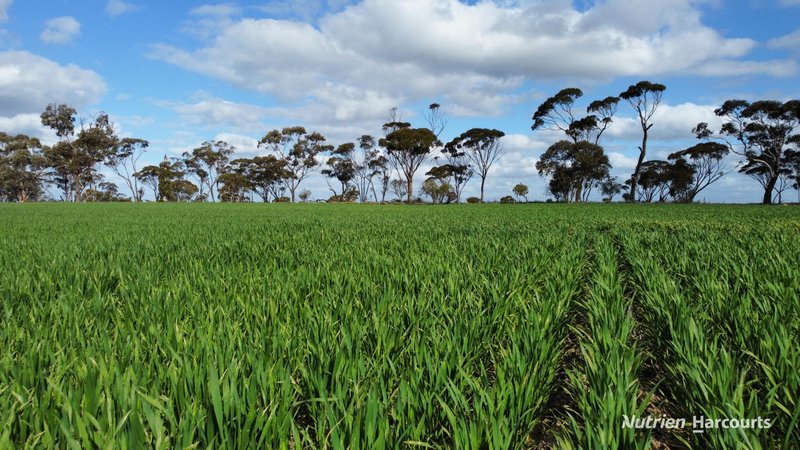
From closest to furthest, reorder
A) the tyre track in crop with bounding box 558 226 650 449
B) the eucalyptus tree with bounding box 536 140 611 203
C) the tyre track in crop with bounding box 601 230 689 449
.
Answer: the tyre track in crop with bounding box 558 226 650 449, the tyre track in crop with bounding box 601 230 689 449, the eucalyptus tree with bounding box 536 140 611 203

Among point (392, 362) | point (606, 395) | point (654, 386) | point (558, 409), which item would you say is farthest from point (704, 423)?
point (392, 362)

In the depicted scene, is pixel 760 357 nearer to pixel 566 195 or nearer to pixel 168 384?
pixel 168 384

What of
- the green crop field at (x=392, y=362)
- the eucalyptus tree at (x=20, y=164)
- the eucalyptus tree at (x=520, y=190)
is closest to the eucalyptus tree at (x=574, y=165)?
the eucalyptus tree at (x=520, y=190)

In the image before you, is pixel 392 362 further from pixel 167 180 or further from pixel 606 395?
pixel 167 180

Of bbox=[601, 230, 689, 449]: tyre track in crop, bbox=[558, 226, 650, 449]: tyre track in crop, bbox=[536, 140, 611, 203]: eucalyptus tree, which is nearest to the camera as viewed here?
bbox=[558, 226, 650, 449]: tyre track in crop

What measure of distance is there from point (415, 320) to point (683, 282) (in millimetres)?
3500

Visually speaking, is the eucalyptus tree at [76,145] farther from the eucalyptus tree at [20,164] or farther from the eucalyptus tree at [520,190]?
the eucalyptus tree at [520,190]

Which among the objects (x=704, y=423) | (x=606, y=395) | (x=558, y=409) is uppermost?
(x=606, y=395)

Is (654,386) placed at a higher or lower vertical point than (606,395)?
lower

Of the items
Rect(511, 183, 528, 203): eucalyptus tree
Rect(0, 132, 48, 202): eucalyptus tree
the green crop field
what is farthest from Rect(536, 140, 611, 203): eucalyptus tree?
Rect(0, 132, 48, 202): eucalyptus tree

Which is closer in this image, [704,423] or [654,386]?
[704,423]

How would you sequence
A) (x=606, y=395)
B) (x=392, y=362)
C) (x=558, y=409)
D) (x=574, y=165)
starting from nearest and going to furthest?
1. (x=606, y=395)
2. (x=392, y=362)
3. (x=558, y=409)
4. (x=574, y=165)

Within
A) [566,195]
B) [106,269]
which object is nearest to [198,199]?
[566,195]

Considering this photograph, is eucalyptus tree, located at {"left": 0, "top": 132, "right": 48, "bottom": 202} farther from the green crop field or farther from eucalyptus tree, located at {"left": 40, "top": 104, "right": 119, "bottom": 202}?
the green crop field
